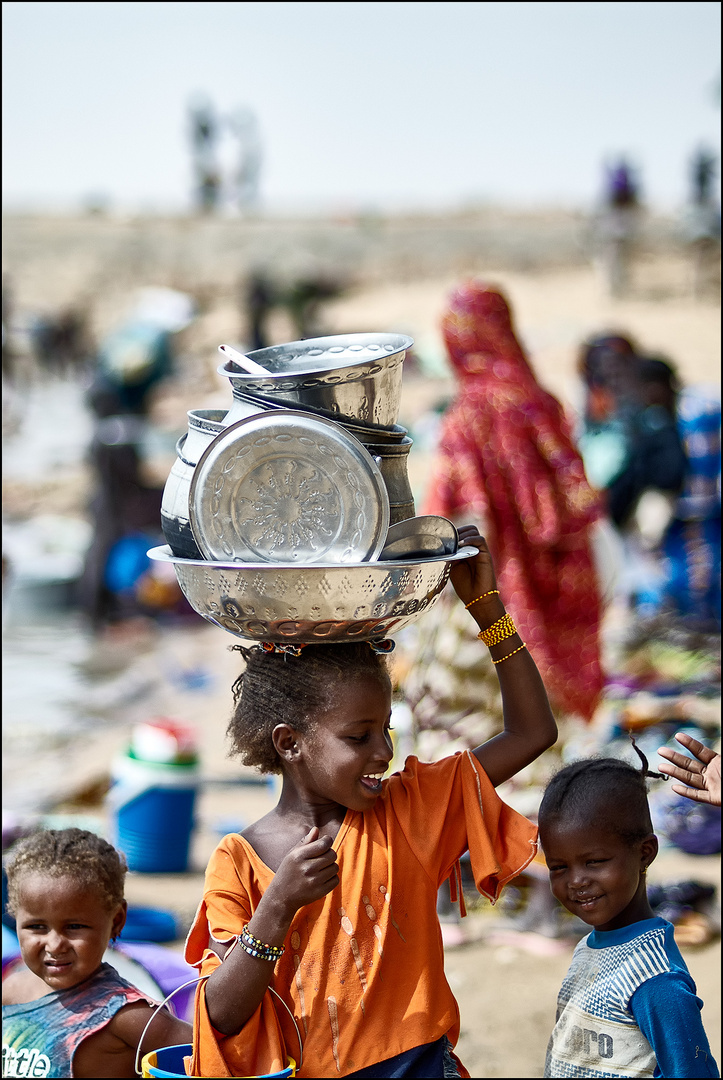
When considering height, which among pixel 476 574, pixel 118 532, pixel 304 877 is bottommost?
pixel 304 877

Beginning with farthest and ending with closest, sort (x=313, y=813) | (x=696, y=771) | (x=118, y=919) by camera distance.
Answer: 1. (x=118, y=919)
2. (x=696, y=771)
3. (x=313, y=813)

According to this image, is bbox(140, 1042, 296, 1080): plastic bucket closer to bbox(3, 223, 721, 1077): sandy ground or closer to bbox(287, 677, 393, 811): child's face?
bbox(287, 677, 393, 811): child's face

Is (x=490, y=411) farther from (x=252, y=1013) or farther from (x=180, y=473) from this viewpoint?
(x=252, y=1013)

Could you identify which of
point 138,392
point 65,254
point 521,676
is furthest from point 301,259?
point 521,676

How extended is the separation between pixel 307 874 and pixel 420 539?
53cm

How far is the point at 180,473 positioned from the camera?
1803mm

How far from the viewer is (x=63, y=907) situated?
2.14m

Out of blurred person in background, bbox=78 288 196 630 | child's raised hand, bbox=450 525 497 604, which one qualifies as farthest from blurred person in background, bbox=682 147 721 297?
child's raised hand, bbox=450 525 497 604

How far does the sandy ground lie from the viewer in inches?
150

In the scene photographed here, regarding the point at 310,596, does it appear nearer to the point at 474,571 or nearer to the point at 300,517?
the point at 300,517

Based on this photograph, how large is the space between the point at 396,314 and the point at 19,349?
34.5ft

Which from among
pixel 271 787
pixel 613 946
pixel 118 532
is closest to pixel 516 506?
pixel 271 787

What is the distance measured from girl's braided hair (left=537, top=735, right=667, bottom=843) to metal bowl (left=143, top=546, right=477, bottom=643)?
47 centimetres

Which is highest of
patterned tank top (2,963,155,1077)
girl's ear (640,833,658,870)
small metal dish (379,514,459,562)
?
small metal dish (379,514,459,562)
